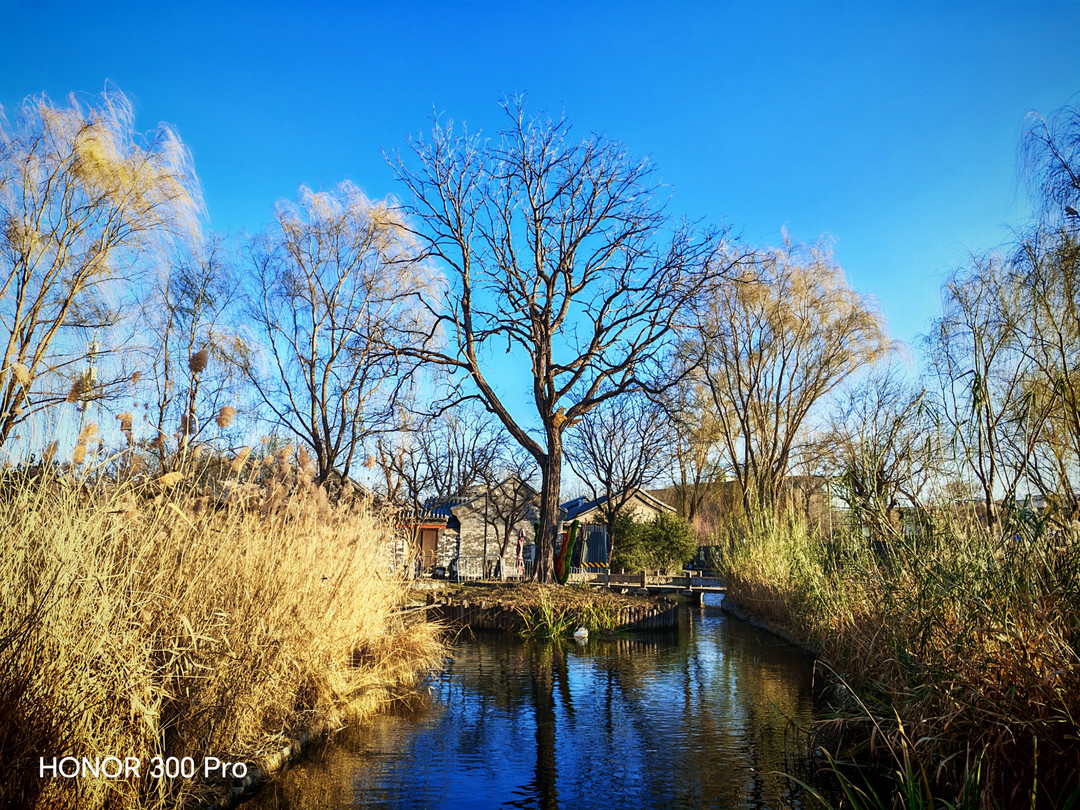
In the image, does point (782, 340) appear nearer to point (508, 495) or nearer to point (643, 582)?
point (643, 582)

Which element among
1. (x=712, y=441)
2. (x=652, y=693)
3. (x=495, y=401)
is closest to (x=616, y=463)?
(x=712, y=441)

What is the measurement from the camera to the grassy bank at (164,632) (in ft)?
10.2

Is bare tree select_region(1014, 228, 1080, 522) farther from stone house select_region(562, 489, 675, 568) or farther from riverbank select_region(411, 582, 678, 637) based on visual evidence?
stone house select_region(562, 489, 675, 568)

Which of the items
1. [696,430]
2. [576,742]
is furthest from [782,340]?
[576,742]

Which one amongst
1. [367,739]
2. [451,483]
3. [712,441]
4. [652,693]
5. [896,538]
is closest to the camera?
[896,538]

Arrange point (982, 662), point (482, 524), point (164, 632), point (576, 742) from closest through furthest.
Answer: point (982, 662)
point (164, 632)
point (576, 742)
point (482, 524)

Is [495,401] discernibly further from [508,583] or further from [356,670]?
[356,670]

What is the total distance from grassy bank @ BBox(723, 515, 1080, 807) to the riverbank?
278 inches

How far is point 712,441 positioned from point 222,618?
80.8ft

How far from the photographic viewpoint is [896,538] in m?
5.31

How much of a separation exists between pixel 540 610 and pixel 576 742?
685 centimetres

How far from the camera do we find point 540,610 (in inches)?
498

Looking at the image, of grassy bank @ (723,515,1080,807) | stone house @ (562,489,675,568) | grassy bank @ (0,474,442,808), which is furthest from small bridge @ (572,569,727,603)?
grassy bank @ (723,515,1080,807)

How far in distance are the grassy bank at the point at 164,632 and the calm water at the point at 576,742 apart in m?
0.56
